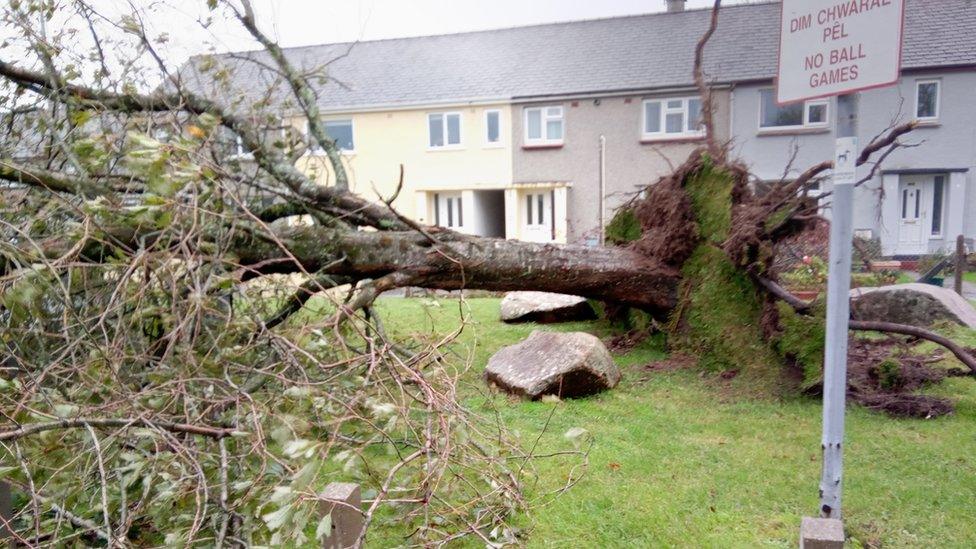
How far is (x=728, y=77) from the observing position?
818 inches

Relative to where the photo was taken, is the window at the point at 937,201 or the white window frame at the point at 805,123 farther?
the window at the point at 937,201

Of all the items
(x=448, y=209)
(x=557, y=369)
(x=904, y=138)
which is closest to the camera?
(x=557, y=369)

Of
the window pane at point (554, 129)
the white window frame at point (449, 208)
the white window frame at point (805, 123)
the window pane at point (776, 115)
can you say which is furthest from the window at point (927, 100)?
the white window frame at point (449, 208)

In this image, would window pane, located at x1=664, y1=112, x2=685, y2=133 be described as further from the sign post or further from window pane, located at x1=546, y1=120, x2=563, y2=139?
the sign post

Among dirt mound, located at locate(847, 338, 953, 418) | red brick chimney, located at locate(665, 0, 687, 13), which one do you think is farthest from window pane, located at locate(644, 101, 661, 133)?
dirt mound, located at locate(847, 338, 953, 418)

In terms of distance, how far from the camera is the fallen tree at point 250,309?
113 inches

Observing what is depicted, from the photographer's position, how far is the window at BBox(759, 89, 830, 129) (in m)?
20.8

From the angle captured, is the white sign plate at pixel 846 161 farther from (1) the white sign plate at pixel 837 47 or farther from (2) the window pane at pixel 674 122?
(2) the window pane at pixel 674 122

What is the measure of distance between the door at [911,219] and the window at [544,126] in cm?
1095

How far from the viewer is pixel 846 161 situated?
2.93 metres

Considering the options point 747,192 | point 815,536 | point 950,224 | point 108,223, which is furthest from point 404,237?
point 950,224

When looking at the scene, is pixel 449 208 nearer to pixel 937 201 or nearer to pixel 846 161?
pixel 937 201

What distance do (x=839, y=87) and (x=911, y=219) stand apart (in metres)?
21.8

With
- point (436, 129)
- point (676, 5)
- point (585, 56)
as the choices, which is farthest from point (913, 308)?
point (676, 5)
